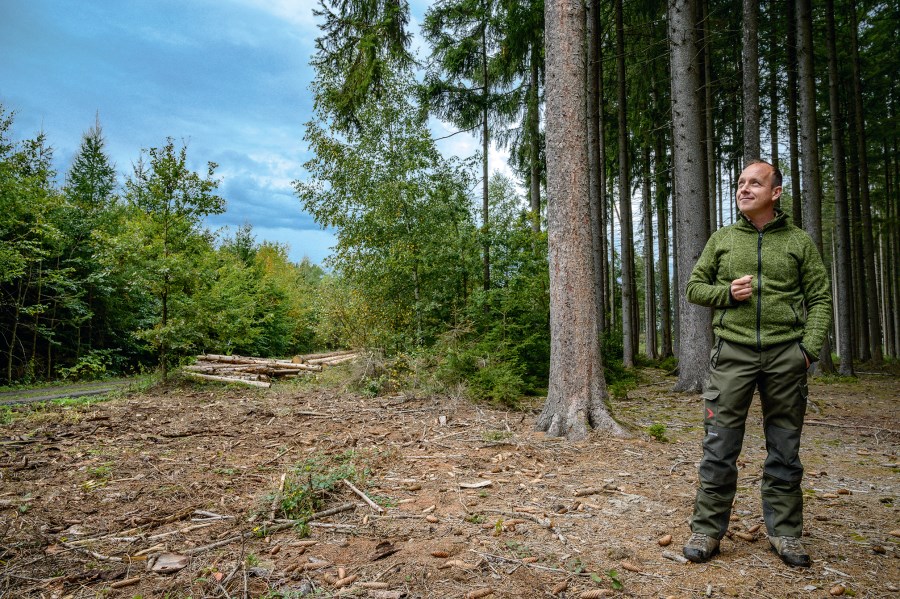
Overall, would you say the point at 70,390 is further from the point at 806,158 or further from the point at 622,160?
the point at 806,158

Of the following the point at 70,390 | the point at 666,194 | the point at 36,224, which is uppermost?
the point at 666,194

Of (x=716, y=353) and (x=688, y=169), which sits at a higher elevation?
(x=688, y=169)

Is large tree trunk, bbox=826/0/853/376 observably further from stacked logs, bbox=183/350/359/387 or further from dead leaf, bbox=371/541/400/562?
dead leaf, bbox=371/541/400/562

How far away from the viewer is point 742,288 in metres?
2.66

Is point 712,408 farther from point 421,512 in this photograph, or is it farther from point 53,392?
point 53,392

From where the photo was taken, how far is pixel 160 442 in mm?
6008

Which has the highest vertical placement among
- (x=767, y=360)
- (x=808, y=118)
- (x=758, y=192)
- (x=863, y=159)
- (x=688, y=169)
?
(x=863, y=159)

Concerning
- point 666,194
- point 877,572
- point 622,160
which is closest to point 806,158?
point 622,160

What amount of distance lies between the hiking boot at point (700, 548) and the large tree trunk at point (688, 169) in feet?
21.5

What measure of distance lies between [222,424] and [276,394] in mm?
3483

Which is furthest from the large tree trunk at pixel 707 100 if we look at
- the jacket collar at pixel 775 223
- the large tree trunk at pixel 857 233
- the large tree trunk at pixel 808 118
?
the jacket collar at pixel 775 223

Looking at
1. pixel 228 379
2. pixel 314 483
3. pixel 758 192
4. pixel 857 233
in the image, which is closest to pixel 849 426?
pixel 758 192

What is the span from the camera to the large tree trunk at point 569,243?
550 centimetres

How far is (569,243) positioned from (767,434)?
10.6 ft
